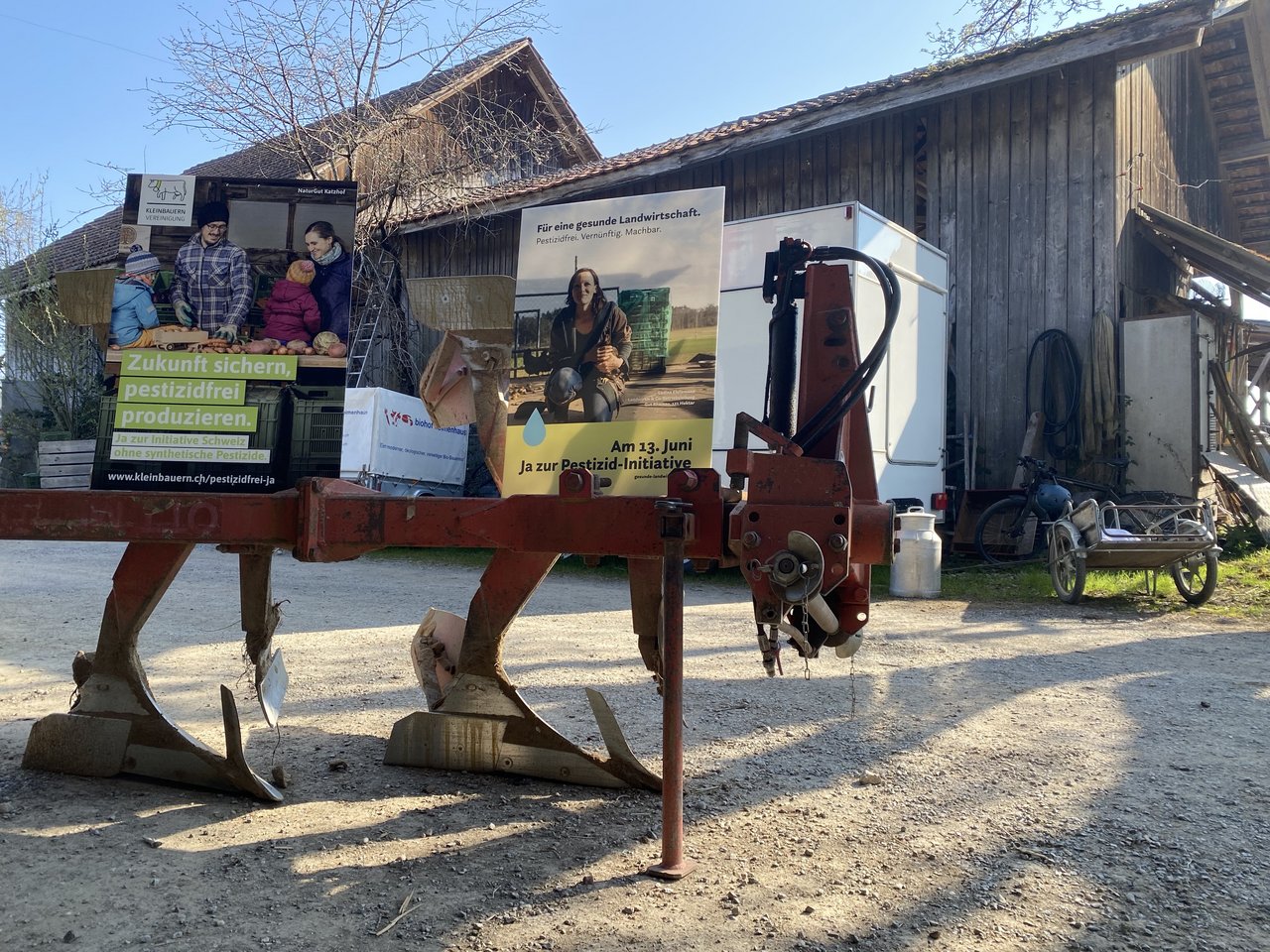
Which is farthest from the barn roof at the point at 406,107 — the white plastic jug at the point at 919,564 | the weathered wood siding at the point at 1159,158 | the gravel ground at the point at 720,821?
the gravel ground at the point at 720,821

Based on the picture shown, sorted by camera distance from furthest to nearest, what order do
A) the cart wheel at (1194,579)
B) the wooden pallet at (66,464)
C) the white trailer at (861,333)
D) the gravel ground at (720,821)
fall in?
1. the wooden pallet at (66,464)
2. the white trailer at (861,333)
3. the cart wheel at (1194,579)
4. the gravel ground at (720,821)

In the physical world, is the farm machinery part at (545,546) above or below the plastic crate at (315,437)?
below

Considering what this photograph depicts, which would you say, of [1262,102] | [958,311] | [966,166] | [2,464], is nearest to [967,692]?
[958,311]

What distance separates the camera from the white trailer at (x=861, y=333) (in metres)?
8.41

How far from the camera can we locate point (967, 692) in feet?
15.3

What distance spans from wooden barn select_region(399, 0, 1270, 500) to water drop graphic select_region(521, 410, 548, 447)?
361 inches

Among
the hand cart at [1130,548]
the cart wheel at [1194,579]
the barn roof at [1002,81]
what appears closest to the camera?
the hand cart at [1130,548]

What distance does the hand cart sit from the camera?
7.32 meters

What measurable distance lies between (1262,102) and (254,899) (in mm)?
16291

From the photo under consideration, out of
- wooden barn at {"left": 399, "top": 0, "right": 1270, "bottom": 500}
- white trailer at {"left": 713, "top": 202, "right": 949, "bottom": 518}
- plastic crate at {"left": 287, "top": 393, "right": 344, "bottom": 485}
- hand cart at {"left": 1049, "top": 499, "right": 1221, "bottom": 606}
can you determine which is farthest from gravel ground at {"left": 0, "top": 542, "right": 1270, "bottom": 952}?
wooden barn at {"left": 399, "top": 0, "right": 1270, "bottom": 500}

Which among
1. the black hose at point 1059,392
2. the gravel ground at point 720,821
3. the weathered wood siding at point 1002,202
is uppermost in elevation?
the weathered wood siding at point 1002,202

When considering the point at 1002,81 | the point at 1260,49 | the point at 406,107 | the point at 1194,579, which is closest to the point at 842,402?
the point at 1194,579

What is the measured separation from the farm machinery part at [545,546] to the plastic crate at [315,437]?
0.32 feet

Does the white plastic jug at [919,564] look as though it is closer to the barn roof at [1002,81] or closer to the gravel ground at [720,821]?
the gravel ground at [720,821]
